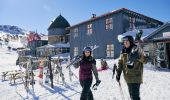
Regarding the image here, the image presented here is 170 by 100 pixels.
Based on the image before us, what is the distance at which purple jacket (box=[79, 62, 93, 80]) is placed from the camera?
6949 millimetres

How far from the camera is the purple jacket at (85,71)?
695cm

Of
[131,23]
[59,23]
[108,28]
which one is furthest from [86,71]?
[59,23]

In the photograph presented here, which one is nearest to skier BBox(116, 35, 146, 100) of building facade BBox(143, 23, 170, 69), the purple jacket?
the purple jacket

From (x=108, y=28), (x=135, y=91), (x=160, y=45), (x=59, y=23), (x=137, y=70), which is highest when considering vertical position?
(x=59, y=23)

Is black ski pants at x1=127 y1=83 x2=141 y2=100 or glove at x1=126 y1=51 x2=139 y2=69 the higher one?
glove at x1=126 y1=51 x2=139 y2=69

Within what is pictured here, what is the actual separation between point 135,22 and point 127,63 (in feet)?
84.2

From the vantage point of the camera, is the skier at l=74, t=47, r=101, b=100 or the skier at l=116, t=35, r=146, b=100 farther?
the skier at l=74, t=47, r=101, b=100

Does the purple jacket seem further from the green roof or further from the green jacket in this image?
the green roof

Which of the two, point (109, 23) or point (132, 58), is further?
point (109, 23)

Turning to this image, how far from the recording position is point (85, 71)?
23.0 ft

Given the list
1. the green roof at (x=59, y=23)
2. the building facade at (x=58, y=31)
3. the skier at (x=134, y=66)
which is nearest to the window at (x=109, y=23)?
the building facade at (x=58, y=31)

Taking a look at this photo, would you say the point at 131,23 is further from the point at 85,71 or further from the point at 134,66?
the point at 134,66

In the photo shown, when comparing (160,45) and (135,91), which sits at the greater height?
(160,45)

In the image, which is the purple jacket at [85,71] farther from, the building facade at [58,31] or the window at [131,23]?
the building facade at [58,31]
